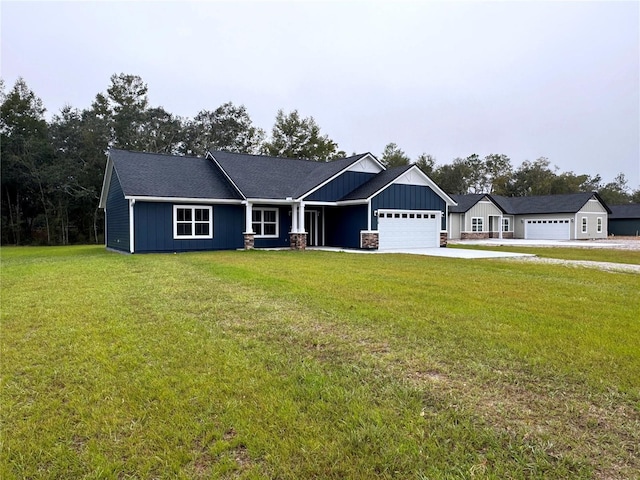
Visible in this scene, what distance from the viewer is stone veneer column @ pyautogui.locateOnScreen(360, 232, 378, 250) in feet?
60.4

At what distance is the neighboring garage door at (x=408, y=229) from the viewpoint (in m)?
19.1

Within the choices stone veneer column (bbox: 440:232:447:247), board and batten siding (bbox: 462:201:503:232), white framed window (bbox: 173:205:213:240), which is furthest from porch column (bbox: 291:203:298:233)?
board and batten siding (bbox: 462:201:503:232)

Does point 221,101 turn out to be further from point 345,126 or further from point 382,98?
point 382,98

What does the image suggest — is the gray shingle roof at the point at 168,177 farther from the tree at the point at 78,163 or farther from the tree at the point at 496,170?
the tree at the point at 496,170

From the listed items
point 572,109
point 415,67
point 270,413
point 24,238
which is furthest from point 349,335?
point 24,238

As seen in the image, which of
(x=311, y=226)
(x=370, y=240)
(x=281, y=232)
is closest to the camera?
(x=370, y=240)

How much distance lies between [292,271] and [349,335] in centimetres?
554

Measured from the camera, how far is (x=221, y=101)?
3691 centimetres

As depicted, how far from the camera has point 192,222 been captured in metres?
17.3

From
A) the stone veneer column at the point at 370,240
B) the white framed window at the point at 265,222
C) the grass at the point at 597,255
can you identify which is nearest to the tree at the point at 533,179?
the grass at the point at 597,255

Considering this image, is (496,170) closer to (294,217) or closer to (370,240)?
(370,240)

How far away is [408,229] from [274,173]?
7017 millimetres

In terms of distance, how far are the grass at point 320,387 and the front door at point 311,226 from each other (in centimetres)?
1423

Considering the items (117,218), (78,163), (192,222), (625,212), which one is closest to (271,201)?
(192,222)
